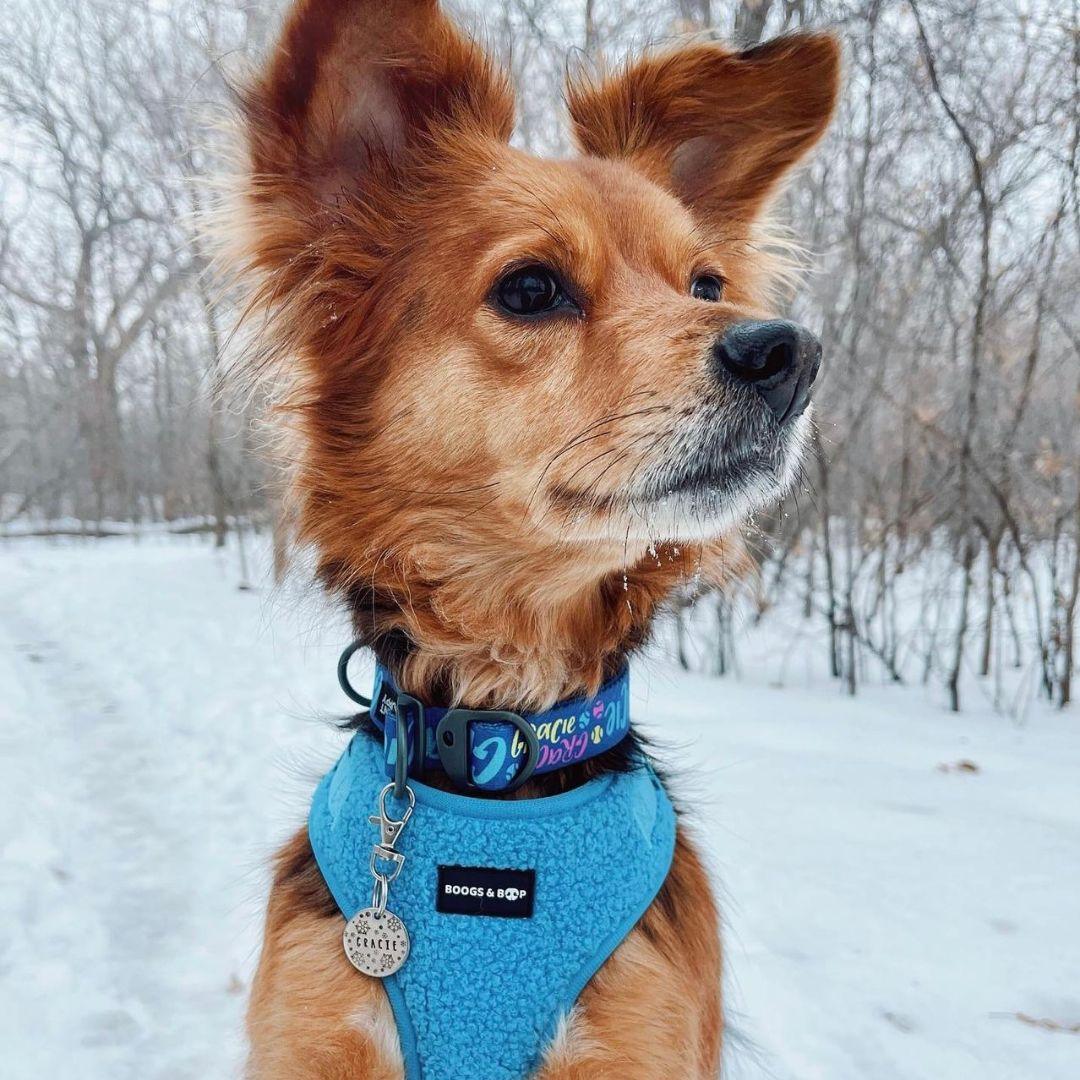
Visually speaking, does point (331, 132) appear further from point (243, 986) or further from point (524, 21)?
point (524, 21)

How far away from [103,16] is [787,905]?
16.3 meters

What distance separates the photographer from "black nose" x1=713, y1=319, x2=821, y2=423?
1497 mm

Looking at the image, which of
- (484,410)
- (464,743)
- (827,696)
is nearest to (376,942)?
(464,743)

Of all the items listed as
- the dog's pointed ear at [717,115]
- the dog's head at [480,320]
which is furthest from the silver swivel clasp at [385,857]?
the dog's pointed ear at [717,115]

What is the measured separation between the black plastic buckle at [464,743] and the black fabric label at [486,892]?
155 millimetres

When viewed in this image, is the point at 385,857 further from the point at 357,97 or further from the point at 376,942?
the point at 357,97

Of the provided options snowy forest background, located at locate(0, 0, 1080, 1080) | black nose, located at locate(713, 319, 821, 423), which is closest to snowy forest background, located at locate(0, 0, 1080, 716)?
snowy forest background, located at locate(0, 0, 1080, 1080)

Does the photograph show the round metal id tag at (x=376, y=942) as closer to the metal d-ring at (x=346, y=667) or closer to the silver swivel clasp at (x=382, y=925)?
the silver swivel clasp at (x=382, y=925)

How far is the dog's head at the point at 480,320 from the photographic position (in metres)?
1.59

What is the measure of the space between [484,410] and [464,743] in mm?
646

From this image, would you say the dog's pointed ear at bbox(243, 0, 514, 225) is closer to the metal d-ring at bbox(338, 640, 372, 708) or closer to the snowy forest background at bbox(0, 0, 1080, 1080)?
the snowy forest background at bbox(0, 0, 1080, 1080)

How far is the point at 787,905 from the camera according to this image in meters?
2.79

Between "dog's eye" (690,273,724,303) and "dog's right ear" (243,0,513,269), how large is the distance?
62 cm

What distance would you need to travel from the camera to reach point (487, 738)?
1.53m
